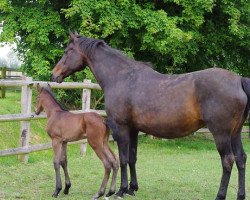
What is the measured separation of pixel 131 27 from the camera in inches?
460

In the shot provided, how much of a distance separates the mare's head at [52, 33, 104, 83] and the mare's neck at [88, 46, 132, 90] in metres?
0.10

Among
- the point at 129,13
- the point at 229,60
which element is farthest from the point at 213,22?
the point at 129,13

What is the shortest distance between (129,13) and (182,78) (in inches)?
255

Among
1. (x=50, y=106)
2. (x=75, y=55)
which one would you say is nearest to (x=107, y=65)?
(x=75, y=55)

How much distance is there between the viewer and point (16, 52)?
1357cm

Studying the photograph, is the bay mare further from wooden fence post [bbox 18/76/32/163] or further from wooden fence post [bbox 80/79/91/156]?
wooden fence post [bbox 80/79/91/156]

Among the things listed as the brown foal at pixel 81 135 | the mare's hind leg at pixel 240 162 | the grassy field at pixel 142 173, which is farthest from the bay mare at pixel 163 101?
the grassy field at pixel 142 173

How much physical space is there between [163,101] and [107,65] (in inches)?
42.4

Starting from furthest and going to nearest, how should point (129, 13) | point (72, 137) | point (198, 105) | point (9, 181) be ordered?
point (129, 13) → point (9, 181) → point (72, 137) → point (198, 105)

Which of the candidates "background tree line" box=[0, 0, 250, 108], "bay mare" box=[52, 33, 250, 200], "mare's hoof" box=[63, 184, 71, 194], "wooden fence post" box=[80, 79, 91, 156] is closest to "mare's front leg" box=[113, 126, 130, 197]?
→ "bay mare" box=[52, 33, 250, 200]

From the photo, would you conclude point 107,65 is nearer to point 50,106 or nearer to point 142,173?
point 50,106

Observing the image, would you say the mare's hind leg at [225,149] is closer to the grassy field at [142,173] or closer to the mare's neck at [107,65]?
the grassy field at [142,173]

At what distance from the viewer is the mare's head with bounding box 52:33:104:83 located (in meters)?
6.37

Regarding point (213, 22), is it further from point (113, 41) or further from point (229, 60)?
point (113, 41)
